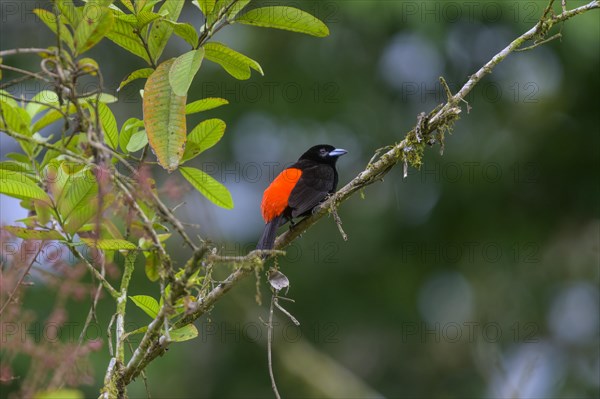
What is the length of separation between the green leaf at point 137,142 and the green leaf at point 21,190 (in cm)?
33

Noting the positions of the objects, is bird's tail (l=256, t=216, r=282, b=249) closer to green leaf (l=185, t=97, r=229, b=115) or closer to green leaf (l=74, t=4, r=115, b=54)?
green leaf (l=185, t=97, r=229, b=115)

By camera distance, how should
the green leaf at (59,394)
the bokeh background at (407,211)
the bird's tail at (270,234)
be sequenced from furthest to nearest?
the bokeh background at (407,211) < the bird's tail at (270,234) < the green leaf at (59,394)

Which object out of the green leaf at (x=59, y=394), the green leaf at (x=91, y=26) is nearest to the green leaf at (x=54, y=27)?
the green leaf at (x=91, y=26)

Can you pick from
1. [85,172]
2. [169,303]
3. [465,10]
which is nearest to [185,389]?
[465,10]

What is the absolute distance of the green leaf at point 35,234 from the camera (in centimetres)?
259

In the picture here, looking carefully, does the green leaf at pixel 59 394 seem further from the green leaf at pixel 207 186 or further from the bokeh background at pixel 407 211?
the bokeh background at pixel 407 211

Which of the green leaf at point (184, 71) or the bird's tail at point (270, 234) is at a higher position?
the green leaf at point (184, 71)

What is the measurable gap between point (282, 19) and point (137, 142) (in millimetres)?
639

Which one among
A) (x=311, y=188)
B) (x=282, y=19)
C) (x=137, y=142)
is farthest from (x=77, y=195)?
(x=311, y=188)

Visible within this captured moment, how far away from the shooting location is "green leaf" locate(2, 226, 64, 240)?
2593 millimetres

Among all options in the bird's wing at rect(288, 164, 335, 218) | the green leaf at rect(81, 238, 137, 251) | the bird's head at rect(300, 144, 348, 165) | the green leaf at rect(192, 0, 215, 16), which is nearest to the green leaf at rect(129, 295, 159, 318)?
the green leaf at rect(81, 238, 137, 251)

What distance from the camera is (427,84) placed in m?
10.4

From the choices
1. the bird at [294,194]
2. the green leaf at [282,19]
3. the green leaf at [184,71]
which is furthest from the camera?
the bird at [294,194]

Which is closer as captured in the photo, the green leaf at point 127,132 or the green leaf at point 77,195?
the green leaf at point 77,195
